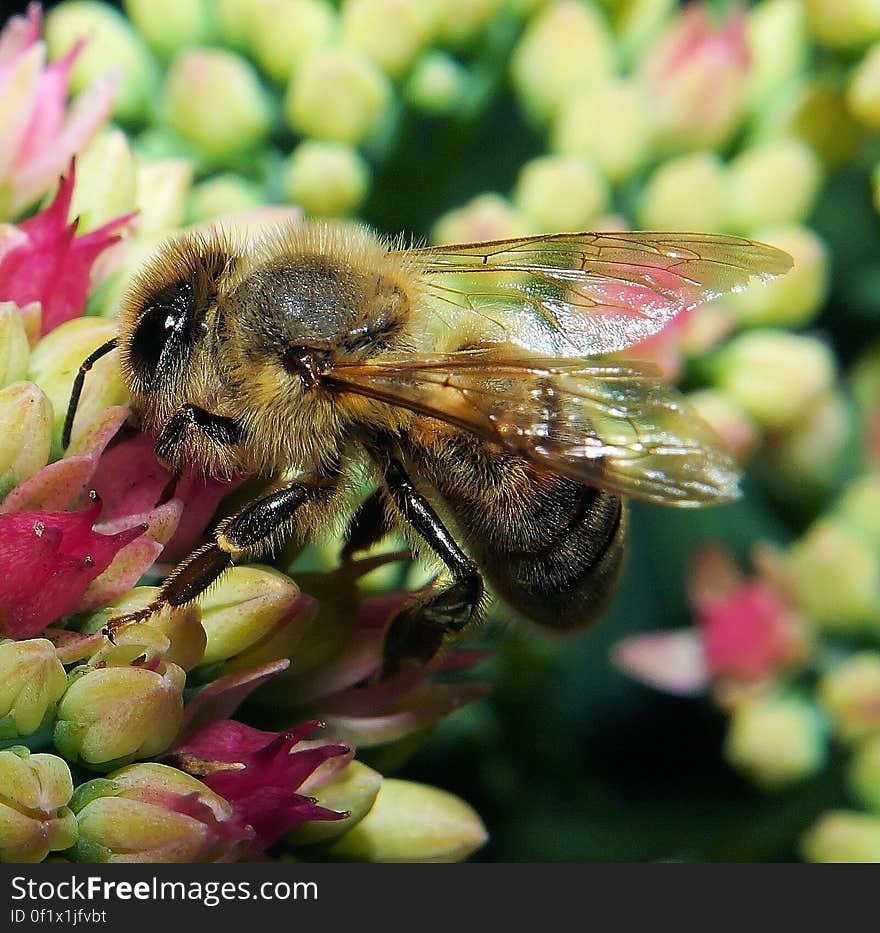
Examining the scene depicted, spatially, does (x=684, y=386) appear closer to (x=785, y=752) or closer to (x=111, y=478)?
(x=785, y=752)

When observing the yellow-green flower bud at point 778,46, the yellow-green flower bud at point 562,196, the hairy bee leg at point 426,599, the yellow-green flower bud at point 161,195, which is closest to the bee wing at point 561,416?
the hairy bee leg at point 426,599

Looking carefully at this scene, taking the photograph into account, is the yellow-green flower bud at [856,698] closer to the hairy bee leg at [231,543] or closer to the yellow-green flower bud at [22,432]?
the hairy bee leg at [231,543]

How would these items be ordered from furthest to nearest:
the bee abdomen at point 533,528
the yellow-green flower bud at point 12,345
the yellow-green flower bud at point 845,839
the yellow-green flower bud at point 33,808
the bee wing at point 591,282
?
the yellow-green flower bud at point 845,839 → the bee wing at point 591,282 → the bee abdomen at point 533,528 → the yellow-green flower bud at point 12,345 → the yellow-green flower bud at point 33,808

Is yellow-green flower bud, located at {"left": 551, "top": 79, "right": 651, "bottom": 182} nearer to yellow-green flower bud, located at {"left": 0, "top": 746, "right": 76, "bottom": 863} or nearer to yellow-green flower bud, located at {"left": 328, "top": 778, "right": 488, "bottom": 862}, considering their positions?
yellow-green flower bud, located at {"left": 328, "top": 778, "right": 488, "bottom": 862}

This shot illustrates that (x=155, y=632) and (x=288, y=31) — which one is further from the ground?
(x=288, y=31)

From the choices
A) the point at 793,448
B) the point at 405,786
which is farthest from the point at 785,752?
the point at 405,786

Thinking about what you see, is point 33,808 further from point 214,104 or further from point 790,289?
point 790,289

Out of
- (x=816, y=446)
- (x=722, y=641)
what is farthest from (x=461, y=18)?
(x=722, y=641)
